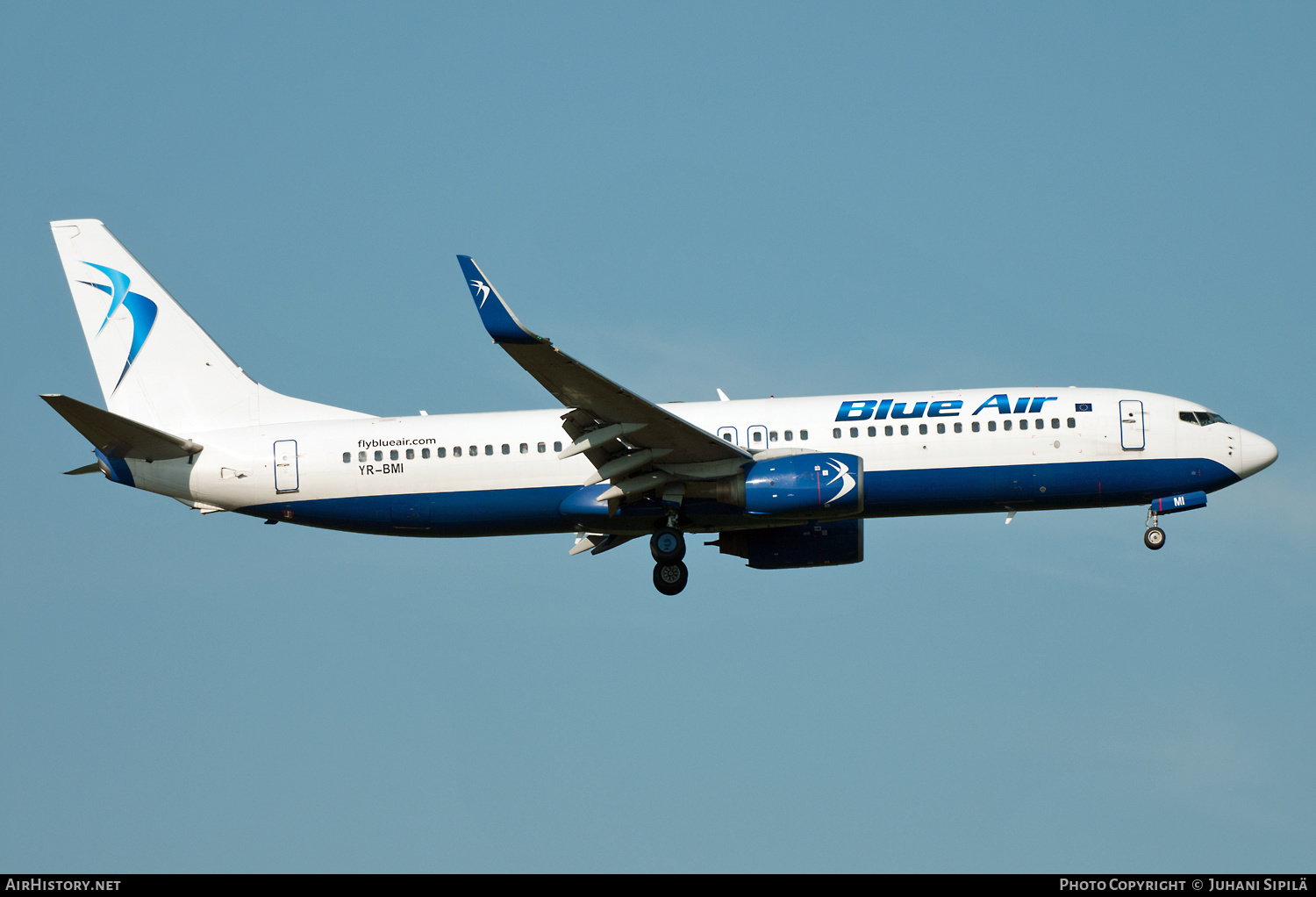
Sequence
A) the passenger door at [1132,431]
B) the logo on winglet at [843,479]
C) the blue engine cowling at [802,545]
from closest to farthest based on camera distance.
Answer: the logo on winglet at [843,479], the passenger door at [1132,431], the blue engine cowling at [802,545]

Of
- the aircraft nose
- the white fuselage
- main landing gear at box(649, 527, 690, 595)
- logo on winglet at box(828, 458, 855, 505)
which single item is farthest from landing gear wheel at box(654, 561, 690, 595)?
the aircraft nose

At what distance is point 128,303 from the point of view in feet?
125

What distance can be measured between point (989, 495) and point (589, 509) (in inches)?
375

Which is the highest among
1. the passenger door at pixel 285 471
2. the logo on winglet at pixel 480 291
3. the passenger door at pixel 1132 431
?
the passenger door at pixel 1132 431

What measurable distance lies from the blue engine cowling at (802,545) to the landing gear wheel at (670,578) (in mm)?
2303

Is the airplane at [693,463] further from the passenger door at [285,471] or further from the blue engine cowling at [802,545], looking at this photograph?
the blue engine cowling at [802,545]

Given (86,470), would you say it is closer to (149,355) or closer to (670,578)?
(149,355)

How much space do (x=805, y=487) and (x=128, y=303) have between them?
18.7 m

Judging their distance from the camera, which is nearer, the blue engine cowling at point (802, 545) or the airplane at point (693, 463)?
the airplane at point (693, 463)

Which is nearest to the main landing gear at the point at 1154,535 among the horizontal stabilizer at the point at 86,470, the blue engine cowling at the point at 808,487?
the blue engine cowling at the point at 808,487

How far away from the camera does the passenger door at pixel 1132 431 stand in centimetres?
3472

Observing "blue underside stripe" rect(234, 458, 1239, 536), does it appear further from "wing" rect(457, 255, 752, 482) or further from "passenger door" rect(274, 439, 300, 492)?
"wing" rect(457, 255, 752, 482)

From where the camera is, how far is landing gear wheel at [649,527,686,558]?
3472 cm

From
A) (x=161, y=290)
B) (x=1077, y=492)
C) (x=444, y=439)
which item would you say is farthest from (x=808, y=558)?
(x=161, y=290)
